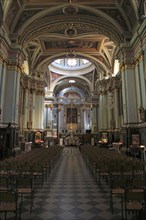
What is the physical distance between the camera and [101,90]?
2383 cm

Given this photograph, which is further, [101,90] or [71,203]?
[101,90]

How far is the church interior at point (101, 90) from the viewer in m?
5.97

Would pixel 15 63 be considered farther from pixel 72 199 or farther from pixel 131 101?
pixel 72 199

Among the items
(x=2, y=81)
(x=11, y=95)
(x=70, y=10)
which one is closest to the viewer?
(x=2, y=81)

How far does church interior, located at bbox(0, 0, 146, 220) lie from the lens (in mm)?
5973

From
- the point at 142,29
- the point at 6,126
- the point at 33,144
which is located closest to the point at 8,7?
the point at 6,126

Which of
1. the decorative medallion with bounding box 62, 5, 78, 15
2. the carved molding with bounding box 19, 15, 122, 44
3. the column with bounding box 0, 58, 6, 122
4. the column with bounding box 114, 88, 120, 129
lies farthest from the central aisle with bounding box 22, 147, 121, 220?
the decorative medallion with bounding box 62, 5, 78, 15

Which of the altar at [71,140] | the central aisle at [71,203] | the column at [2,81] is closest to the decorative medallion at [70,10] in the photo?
the column at [2,81]

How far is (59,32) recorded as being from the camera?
1802 cm

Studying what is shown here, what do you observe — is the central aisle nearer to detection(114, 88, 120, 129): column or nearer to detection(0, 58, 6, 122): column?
detection(0, 58, 6, 122): column

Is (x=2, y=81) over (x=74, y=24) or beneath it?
beneath

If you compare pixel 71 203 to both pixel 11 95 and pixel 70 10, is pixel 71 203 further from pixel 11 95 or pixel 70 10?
pixel 70 10

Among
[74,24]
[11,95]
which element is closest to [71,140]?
[11,95]

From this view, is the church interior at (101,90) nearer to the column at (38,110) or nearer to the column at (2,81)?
the column at (2,81)
